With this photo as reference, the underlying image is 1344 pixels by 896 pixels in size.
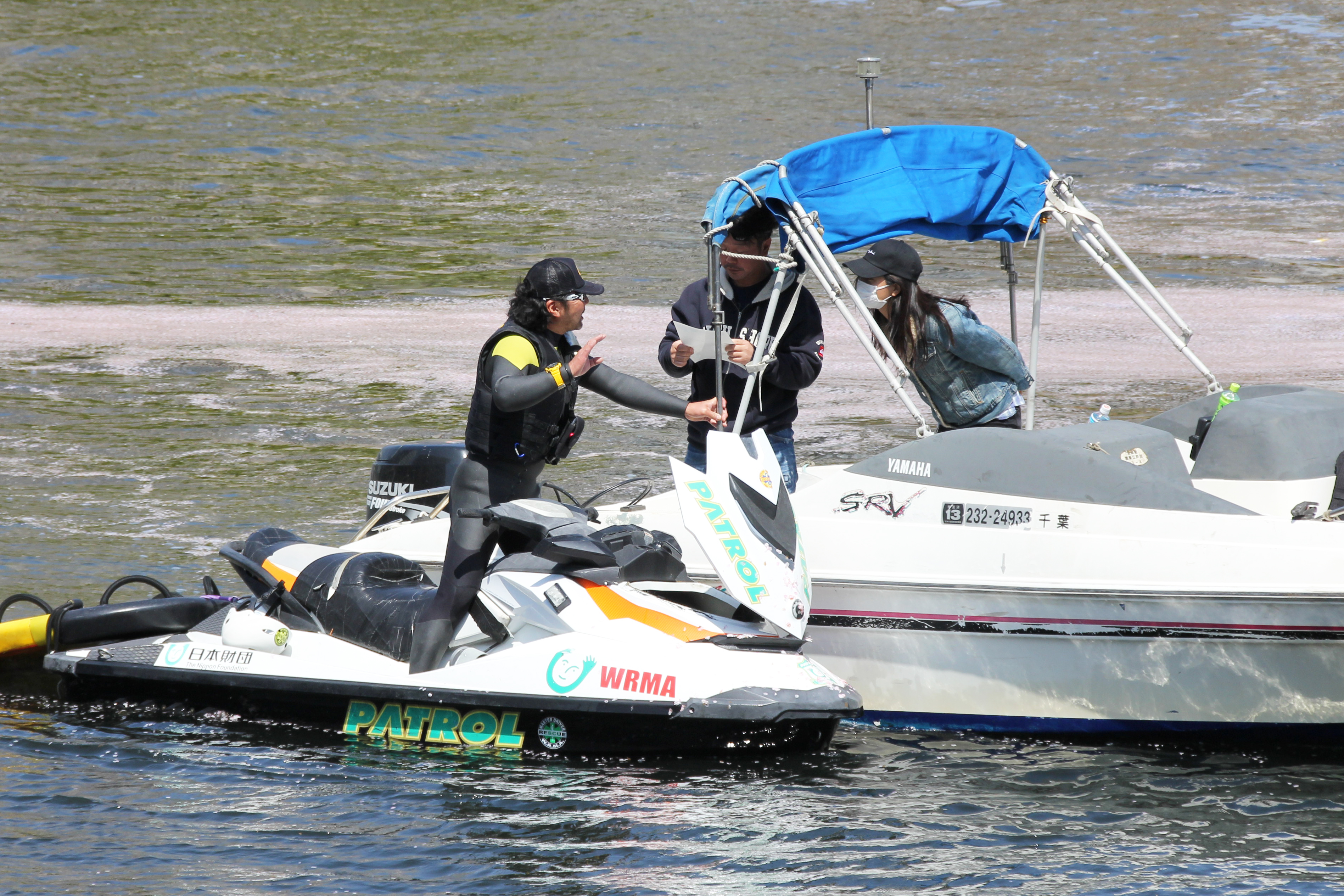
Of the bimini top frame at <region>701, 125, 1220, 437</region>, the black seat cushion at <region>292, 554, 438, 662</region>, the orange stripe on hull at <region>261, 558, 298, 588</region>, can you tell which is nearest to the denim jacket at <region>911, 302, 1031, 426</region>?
the bimini top frame at <region>701, 125, 1220, 437</region>

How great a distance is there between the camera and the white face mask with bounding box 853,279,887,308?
255 inches

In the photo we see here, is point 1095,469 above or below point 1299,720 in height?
above

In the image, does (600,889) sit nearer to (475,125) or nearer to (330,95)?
(475,125)

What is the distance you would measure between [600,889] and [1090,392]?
8949 mm

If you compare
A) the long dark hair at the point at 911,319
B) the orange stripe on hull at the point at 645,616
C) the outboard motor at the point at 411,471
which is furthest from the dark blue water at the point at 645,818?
the outboard motor at the point at 411,471

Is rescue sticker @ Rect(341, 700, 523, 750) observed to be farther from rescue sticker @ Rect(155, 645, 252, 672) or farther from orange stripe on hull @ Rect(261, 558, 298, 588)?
orange stripe on hull @ Rect(261, 558, 298, 588)

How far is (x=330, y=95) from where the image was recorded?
31703 millimetres

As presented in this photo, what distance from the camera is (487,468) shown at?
5742mm

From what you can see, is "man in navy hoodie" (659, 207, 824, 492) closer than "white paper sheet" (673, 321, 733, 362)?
No

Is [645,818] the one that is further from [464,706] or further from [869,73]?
[869,73]

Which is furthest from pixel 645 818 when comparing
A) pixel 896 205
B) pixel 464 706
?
pixel 896 205

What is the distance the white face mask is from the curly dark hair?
1.50m

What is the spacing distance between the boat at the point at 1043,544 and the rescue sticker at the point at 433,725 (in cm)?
113


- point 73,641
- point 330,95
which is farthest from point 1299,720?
point 330,95
